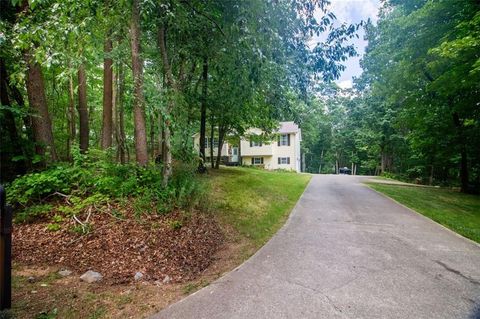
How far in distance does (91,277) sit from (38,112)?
5.26 metres

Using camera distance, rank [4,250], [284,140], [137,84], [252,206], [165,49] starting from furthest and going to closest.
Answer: [284,140], [252,206], [165,49], [137,84], [4,250]

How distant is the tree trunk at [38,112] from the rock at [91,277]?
14.9 feet

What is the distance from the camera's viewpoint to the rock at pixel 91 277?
3.85 meters

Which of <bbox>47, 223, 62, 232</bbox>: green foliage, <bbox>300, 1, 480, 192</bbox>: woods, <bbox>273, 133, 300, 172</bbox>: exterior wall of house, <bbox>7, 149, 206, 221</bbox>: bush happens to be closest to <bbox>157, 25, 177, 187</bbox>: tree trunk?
<bbox>7, 149, 206, 221</bbox>: bush

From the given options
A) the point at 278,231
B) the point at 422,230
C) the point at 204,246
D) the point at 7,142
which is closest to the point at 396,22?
the point at 422,230

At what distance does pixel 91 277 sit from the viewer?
3.89 metres

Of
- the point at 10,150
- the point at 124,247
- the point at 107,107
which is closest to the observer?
the point at 124,247

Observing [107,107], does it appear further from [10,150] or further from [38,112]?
[10,150]

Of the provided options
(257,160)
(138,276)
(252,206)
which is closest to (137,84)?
(138,276)

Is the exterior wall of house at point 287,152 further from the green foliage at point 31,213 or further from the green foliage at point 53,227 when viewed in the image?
the green foliage at point 53,227

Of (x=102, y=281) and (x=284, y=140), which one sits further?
(x=284, y=140)

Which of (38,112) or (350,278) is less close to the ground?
(38,112)

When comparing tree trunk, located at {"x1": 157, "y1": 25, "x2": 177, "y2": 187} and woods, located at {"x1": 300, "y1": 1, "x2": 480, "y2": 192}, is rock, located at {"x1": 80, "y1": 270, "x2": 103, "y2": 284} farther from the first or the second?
woods, located at {"x1": 300, "y1": 1, "x2": 480, "y2": 192}

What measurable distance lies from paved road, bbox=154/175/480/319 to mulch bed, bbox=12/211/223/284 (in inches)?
38.8
